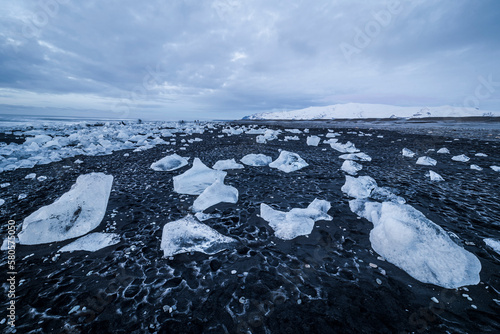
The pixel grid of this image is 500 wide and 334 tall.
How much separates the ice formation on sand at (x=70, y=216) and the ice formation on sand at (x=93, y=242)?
0.18 meters

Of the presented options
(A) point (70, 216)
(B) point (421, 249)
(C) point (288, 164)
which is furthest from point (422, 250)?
(A) point (70, 216)

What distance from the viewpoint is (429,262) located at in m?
2.02

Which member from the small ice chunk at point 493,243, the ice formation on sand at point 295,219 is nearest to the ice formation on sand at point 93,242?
the ice formation on sand at point 295,219

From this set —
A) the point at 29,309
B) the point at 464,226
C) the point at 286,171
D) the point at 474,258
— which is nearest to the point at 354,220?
the point at 474,258

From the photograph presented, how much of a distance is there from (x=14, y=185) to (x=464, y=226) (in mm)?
8626

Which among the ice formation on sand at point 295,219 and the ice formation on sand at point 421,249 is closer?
the ice formation on sand at point 421,249

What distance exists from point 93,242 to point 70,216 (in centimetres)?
62

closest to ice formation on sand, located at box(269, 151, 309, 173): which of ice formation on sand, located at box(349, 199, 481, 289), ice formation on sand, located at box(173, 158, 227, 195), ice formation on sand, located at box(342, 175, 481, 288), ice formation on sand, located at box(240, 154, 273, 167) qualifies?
ice formation on sand, located at box(240, 154, 273, 167)

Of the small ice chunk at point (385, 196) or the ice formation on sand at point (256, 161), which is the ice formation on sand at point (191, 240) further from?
the ice formation on sand at point (256, 161)

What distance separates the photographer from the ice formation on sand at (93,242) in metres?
2.40

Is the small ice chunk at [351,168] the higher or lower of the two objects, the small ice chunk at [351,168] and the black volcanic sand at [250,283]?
the higher

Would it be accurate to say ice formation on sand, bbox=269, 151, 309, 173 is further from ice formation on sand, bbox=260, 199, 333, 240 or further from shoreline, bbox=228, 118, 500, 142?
shoreline, bbox=228, 118, 500, 142

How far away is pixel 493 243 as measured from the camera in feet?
7.64

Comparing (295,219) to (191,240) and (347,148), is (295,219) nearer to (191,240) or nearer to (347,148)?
(191,240)
